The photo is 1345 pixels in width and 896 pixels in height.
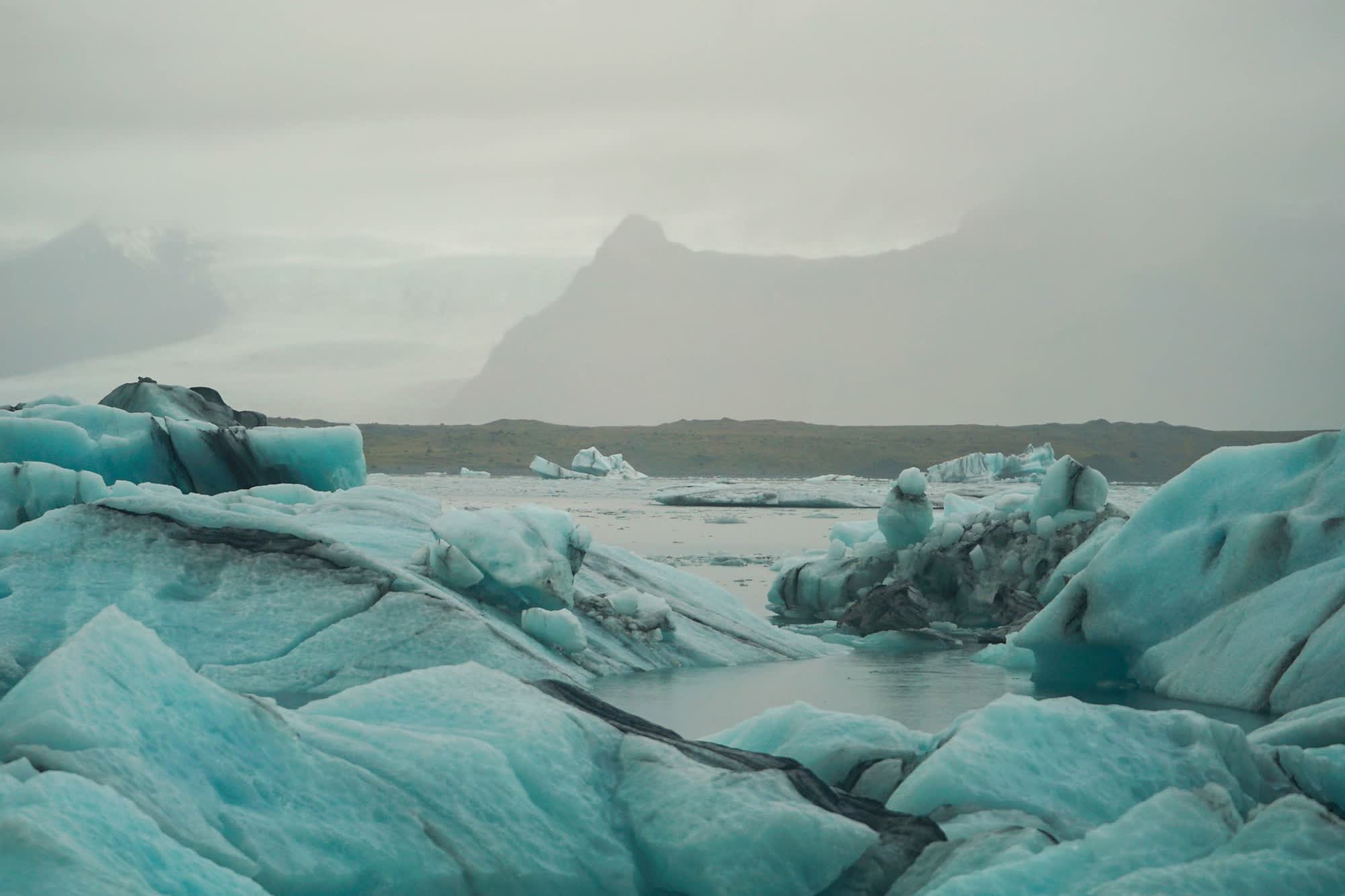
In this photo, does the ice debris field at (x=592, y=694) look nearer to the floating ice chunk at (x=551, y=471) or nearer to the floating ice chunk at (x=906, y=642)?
the floating ice chunk at (x=906, y=642)

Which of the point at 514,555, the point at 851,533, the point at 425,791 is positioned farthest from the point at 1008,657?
the point at 425,791

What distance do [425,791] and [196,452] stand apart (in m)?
12.0

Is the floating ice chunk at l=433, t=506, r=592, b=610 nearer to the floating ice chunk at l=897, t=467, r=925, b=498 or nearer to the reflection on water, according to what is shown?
the reflection on water

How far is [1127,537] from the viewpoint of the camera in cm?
1023

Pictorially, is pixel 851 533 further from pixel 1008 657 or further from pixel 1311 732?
pixel 1311 732

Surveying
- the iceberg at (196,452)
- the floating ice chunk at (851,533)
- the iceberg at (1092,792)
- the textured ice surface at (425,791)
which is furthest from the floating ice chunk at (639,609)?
the floating ice chunk at (851,533)

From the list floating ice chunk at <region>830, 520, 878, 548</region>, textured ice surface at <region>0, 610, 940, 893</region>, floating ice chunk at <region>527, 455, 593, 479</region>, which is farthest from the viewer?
floating ice chunk at <region>527, 455, 593, 479</region>

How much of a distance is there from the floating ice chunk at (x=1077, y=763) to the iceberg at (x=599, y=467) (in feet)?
187

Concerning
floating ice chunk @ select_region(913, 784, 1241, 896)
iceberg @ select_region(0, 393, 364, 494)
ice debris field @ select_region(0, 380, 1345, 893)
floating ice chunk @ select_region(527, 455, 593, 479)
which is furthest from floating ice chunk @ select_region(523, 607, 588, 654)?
floating ice chunk @ select_region(527, 455, 593, 479)

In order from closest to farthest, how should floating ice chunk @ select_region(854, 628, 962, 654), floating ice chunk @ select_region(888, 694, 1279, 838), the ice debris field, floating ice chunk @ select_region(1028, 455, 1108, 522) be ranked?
the ice debris field, floating ice chunk @ select_region(888, 694, 1279, 838), floating ice chunk @ select_region(854, 628, 962, 654), floating ice chunk @ select_region(1028, 455, 1108, 522)

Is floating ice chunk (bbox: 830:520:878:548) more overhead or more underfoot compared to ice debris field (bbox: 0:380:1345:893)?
more underfoot

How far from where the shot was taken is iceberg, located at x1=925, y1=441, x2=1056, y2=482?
55500 millimetres

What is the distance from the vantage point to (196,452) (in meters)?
15.5

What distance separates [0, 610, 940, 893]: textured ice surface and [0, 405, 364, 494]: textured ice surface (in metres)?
11.0
